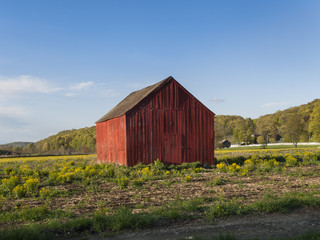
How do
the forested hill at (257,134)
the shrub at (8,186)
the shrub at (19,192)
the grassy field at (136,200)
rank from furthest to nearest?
1. the forested hill at (257,134)
2. the shrub at (8,186)
3. the shrub at (19,192)
4. the grassy field at (136,200)

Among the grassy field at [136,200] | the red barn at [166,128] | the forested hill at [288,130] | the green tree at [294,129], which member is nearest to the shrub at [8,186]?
the grassy field at [136,200]

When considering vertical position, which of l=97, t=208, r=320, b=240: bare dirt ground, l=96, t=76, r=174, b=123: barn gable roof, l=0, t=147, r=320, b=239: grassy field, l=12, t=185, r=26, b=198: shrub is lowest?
l=97, t=208, r=320, b=240: bare dirt ground

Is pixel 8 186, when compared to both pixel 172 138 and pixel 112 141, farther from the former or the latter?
pixel 172 138

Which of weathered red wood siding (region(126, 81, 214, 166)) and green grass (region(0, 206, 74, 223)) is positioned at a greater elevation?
weathered red wood siding (region(126, 81, 214, 166))

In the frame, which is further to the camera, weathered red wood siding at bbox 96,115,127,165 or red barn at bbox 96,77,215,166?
weathered red wood siding at bbox 96,115,127,165

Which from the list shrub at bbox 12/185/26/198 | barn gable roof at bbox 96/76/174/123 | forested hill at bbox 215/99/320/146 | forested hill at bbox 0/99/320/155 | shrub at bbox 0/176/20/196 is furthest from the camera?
forested hill at bbox 0/99/320/155

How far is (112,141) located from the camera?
25.6 m

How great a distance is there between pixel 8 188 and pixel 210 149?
570 inches

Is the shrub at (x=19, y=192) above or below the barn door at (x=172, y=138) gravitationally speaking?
below

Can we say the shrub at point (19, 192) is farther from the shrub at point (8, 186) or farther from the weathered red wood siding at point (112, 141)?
the weathered red wood siding at point (112, 141)

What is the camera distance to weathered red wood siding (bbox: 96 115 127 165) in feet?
74.3

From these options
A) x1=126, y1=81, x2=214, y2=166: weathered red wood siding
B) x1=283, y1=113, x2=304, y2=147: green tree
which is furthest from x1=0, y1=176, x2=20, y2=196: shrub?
x1=283, y1=113, x2=304, y2=147: green tree

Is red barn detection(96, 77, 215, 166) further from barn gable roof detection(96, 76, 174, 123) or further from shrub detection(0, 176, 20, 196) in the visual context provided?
shrub detection(0, 176, 20, 196)

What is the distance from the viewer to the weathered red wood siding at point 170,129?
2197 cm
